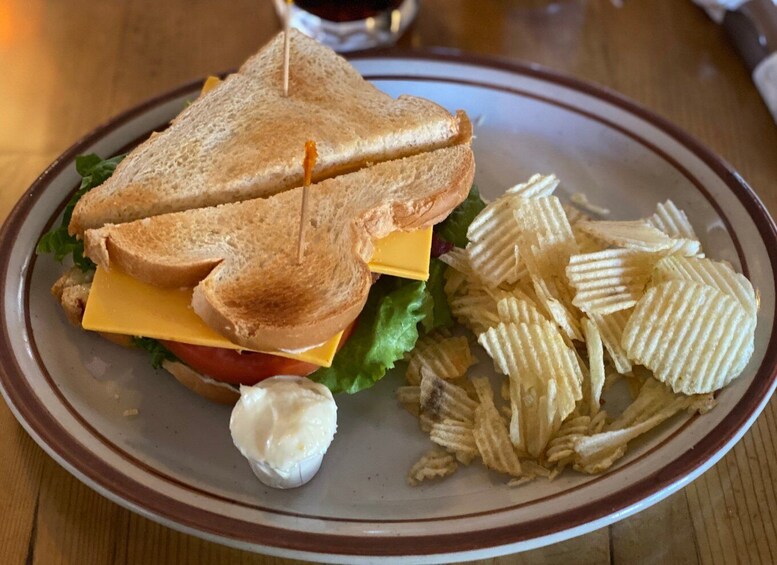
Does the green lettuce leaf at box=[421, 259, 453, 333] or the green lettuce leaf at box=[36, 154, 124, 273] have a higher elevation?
the green lettuce leaf at box=[36, 154, 124, 273]

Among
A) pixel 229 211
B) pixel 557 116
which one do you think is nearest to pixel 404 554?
pixel 229 211

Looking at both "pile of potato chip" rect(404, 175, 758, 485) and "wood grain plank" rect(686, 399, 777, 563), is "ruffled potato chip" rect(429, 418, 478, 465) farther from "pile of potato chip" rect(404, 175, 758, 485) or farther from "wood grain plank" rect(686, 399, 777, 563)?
"wood grain plank" rect(686, 399, 777, 563)

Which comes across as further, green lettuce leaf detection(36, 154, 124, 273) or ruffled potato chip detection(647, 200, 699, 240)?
ruffled potato chip detection(647, 200, 699, 240)

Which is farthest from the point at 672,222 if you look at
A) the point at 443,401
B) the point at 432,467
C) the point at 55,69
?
the point at 55,69

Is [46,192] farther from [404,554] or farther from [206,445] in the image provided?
[404,554]

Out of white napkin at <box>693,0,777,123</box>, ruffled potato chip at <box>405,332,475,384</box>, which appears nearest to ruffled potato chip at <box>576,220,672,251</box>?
ruffled potato chip at <box>405,332,475,384</box>

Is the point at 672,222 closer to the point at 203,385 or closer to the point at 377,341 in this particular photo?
the point at 377,341

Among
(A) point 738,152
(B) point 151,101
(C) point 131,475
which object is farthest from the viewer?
(A) point 738,152
